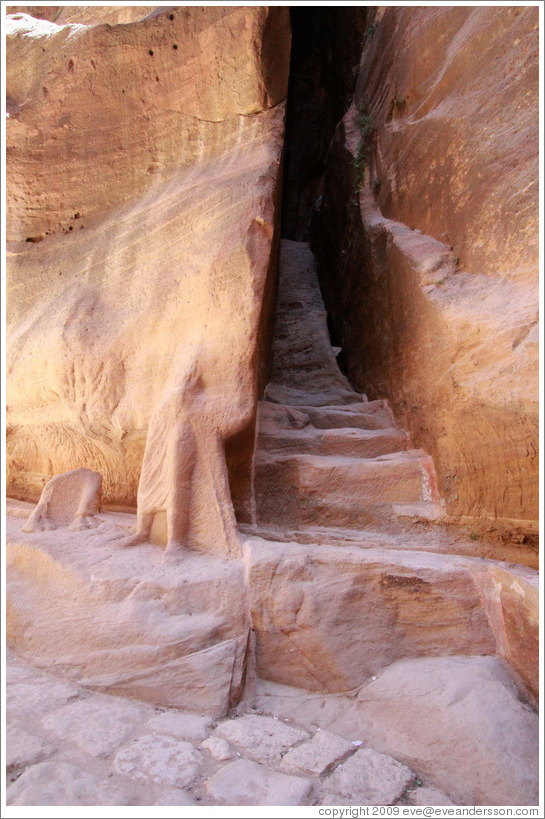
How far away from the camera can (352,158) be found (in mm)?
7285

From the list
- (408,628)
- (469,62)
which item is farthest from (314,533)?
(469,62)

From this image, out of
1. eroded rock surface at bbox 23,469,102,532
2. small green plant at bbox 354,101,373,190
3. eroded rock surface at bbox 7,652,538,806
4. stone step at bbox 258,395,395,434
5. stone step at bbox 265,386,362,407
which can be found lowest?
eroded rock surface at bbox 7,652,538,806

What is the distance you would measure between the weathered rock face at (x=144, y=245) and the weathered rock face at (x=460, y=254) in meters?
1.33

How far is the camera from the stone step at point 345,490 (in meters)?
4.32

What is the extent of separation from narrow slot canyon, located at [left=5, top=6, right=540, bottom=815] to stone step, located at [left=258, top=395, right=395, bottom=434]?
4 cm

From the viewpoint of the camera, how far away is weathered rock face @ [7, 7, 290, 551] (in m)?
4.16

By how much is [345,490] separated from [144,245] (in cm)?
277

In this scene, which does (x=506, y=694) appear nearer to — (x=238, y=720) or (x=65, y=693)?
(x=238, y=720)

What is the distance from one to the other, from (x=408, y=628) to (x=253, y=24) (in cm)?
497

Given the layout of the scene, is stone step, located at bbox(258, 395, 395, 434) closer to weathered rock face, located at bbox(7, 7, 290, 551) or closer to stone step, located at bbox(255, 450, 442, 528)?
weathered rock face, located at bbox(7, 7, 290, 551)

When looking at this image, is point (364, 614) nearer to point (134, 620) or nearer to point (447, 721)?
point (447, 721)

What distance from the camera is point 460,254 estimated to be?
4348 mm

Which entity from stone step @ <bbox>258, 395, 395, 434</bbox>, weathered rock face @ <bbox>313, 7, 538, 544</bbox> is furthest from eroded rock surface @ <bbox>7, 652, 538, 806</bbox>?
stone step @ <bbox>258, 395, 395, 434</bbox>

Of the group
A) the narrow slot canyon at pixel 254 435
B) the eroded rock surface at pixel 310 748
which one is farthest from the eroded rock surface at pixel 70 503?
the eroded rock surface at pixel 310 748
